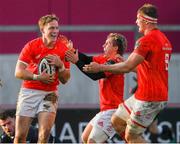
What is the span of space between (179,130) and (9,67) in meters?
3.50

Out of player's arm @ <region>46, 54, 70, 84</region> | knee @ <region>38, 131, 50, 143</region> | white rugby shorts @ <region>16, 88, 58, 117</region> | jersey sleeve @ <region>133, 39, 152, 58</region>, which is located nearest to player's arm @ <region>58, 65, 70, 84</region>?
player's arm @ <region>46, 54, 70, 84</region>

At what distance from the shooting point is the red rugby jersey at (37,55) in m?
13.4

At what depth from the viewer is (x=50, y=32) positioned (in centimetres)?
1336

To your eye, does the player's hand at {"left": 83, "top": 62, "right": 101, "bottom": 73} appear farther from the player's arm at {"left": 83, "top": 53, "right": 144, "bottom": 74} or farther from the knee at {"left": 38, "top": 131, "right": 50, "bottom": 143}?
the knee at {"left": 38, "top": 131, "right": 50, "bottom": 143}

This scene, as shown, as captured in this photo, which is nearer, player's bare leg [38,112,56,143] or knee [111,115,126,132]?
knee [111,115,126,132]

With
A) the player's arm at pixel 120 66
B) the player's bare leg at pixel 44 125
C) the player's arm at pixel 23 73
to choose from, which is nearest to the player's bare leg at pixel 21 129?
the player's bare leg at pixel 44 125

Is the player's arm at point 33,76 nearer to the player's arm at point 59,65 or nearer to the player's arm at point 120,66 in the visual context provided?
the player's arm at point 59,65

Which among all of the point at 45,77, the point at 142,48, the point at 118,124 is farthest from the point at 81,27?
the point at 142,48

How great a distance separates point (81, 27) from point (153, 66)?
7867 millimetres

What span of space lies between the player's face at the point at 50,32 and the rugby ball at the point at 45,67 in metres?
0.27

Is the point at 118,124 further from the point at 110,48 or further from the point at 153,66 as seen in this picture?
the point at 110,48

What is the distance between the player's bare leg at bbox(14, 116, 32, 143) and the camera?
13.4 meters

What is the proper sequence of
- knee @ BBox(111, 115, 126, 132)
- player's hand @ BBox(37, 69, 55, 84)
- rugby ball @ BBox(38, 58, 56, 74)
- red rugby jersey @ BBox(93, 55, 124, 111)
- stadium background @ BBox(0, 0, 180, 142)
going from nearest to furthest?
knee @ BBox(111, 115, 126, 132) < player's hand @ BBox(37, 69, 55, 84) < rugby ball @ BBox(38, 58, 56, 74) < red rugby jersey @ BBox(93, 55, 124, 111) < stadium background @ BBox(0, 0, 180, 142)

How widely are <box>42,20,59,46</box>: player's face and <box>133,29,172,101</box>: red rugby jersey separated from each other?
54.9 inches
